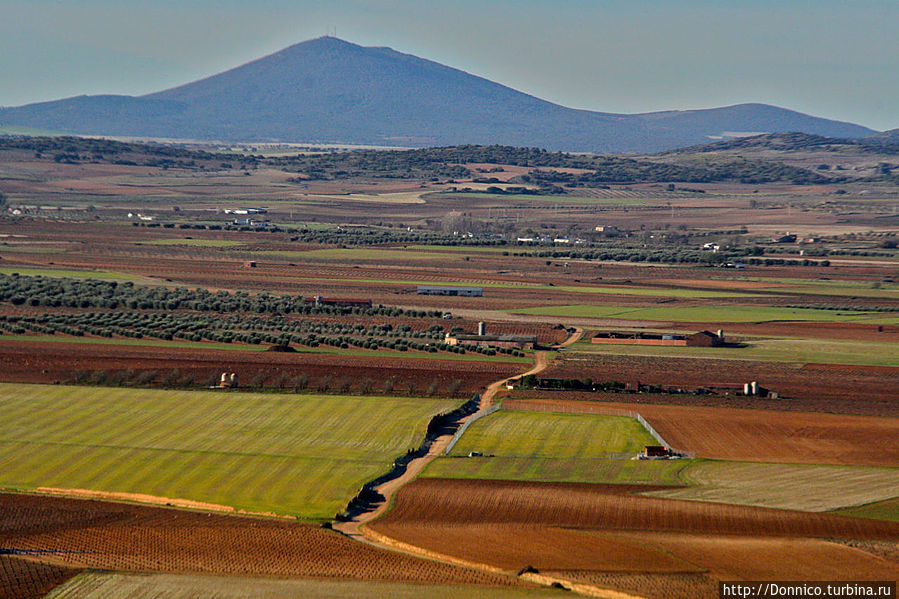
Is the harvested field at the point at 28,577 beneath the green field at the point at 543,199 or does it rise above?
beneath

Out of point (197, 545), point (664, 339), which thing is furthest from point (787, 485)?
point (664, 339)

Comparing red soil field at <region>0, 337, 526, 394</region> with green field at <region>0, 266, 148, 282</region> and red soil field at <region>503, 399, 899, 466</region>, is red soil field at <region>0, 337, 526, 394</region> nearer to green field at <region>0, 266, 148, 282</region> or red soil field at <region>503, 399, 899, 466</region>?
red soil field at <region>503, 399, 899, 466</region>

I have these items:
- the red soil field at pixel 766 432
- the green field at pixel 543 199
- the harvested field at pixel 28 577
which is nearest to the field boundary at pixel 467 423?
the red soil field at pixel 766 432

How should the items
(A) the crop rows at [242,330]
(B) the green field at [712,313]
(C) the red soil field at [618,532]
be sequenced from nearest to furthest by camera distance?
(C) the red soil field at [618,532] < (A) the crop rows at [242,330] < (B) the green field at [712,313]

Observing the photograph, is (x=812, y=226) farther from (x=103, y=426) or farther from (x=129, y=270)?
(x=103, y=426)

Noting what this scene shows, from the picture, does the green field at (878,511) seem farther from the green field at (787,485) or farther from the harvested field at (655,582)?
the harvested field at (655,582)

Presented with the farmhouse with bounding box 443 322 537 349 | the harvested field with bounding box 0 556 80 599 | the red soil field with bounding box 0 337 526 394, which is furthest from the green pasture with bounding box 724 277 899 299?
the harvested field with bounding box 0 556 80 599

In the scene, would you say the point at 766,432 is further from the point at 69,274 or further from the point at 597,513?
the point at 69,274
